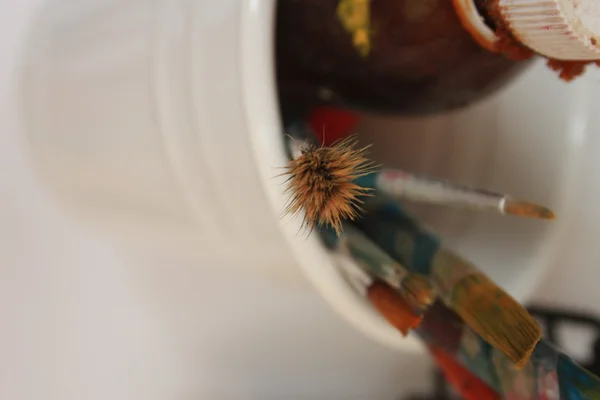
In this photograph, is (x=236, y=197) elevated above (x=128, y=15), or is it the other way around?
(x=128, y=15)

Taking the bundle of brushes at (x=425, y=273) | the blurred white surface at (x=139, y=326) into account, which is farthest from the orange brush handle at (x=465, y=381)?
the blurred white surface at (x=139, y=326)

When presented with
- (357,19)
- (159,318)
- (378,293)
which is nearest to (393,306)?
(378,293)

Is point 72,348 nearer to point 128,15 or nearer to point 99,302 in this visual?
point 99,302

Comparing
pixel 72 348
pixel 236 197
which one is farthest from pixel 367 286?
pixel 72 348

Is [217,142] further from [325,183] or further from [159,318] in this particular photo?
[159,318]

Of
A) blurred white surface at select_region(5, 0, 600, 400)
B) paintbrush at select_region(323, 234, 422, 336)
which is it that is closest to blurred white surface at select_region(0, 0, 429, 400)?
blurred white surface at select_region(5, 0, 600, 400)
